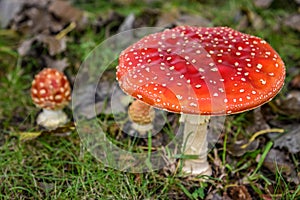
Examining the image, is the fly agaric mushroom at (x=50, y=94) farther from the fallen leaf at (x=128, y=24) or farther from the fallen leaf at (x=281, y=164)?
the fallen leaf at (x=281, y=164)

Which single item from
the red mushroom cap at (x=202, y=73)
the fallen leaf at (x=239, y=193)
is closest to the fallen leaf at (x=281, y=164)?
the fallen leaf at (x=239, y=193)

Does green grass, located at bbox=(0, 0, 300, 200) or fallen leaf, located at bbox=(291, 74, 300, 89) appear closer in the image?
green grass, located at bbox=(0, 0, 300, 200)

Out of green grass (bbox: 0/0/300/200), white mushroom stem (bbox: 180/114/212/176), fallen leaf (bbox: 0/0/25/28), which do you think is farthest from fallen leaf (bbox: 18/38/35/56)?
white mushroom stem (bbox: 180/114/212/176)

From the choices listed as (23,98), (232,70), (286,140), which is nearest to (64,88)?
(23,98)

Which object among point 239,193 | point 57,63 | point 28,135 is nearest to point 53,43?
point 57,63

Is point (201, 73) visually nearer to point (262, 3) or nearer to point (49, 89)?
point (49, 89)

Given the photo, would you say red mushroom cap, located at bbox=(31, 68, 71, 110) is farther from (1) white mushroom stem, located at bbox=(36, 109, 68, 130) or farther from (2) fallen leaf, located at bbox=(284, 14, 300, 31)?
(2) fallen leaf, located at bbox=(284, 14, 300, 31)

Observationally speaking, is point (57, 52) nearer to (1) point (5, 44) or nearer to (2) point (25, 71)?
(2) point (25, 71)
